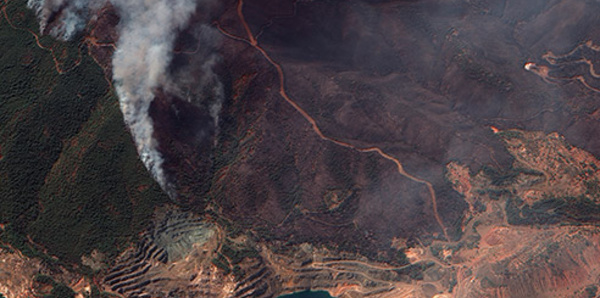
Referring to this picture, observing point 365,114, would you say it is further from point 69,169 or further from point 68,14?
point 68,14

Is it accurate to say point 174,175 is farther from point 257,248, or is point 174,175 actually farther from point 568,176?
point 568,176

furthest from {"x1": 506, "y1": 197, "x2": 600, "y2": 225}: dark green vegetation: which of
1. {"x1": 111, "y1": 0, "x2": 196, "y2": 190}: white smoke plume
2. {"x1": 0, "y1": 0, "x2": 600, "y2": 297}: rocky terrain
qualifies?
{"x1": 111, "y1": 0, "x2": 196, "y2": 190}: white smoke plume

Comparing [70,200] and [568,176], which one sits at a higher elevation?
[70,200]

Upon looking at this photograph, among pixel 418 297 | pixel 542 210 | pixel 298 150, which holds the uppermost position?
pixel 298 150

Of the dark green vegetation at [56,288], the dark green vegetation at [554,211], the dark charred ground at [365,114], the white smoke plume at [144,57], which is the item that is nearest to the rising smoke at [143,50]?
the white smoke plume at [144,57]

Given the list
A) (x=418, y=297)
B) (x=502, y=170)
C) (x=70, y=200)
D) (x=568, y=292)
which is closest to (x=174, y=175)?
(x=70, y=200)
